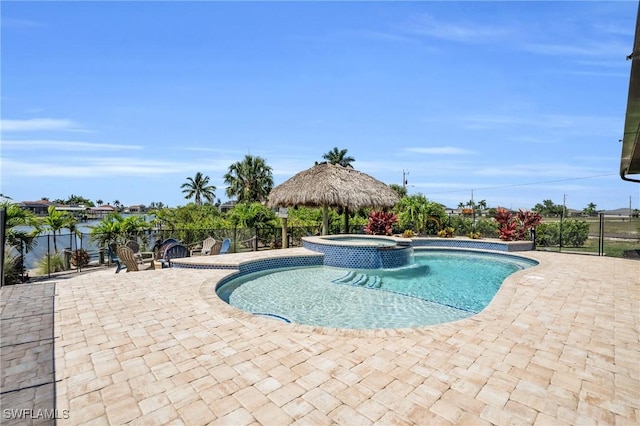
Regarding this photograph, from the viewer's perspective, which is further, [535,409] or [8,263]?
[8,263]

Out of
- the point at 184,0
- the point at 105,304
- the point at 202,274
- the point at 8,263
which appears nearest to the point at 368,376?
the point at 105,304

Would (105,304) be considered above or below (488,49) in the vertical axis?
below

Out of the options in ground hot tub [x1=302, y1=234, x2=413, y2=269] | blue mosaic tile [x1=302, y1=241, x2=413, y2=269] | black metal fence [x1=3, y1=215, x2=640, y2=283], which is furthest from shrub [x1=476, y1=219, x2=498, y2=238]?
blue mosaic tile [x1=302, y1=241, x2=413, y2=269]

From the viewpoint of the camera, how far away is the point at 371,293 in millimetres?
7289

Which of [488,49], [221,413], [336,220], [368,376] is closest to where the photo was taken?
[221,413]

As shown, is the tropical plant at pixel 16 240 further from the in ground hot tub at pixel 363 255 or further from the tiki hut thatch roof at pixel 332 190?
the tiki hut thatch roof at pixel 332 190

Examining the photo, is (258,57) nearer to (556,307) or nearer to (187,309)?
(187,309)

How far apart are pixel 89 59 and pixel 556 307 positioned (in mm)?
12361

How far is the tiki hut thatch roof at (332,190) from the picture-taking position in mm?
14086

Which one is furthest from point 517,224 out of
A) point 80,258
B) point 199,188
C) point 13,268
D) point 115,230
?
point 199,188

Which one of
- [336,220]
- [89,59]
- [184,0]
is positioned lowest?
[336,220]

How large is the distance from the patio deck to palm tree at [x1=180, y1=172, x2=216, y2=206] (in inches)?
1813

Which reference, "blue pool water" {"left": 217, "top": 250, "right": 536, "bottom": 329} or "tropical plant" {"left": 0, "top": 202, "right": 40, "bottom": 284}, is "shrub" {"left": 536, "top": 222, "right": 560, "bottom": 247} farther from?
"tropical plant" {"left": 0, "top": 202, "right": 40, "bottom": 284}

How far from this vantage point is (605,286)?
20.9 feet
